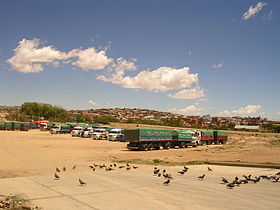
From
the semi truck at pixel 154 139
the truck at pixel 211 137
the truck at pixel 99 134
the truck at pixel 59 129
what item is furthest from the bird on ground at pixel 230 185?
the truck at pixel 59 129

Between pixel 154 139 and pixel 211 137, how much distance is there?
25120 millimetres

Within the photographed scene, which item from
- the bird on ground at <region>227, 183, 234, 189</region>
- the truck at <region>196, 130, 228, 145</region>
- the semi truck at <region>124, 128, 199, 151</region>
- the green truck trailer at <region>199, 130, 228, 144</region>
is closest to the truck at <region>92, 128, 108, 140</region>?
the truck at <region>196, 130, 228, 145</region>

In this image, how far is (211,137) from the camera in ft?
201

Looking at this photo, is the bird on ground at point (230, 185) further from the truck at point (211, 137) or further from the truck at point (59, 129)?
the truck at point (59, 129)

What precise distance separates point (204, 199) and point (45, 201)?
17.9 feet

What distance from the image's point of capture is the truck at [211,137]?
190 ft

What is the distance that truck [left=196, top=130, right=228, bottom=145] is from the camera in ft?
190

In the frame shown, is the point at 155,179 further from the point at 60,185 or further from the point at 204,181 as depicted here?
the point at 60,185

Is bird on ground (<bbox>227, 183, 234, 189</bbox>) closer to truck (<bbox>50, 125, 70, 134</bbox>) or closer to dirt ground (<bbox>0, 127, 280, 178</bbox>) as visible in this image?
dirt ground (<bbox>0, 127, 280, 178</bbox>)

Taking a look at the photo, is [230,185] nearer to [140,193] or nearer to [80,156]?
[140,193]

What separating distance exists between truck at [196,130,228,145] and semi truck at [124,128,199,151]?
32.5 ft

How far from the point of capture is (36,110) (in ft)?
498

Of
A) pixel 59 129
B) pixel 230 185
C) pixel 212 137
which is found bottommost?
pixel 230 185

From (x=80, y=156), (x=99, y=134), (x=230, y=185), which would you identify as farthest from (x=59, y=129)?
(x=230, y=185)
